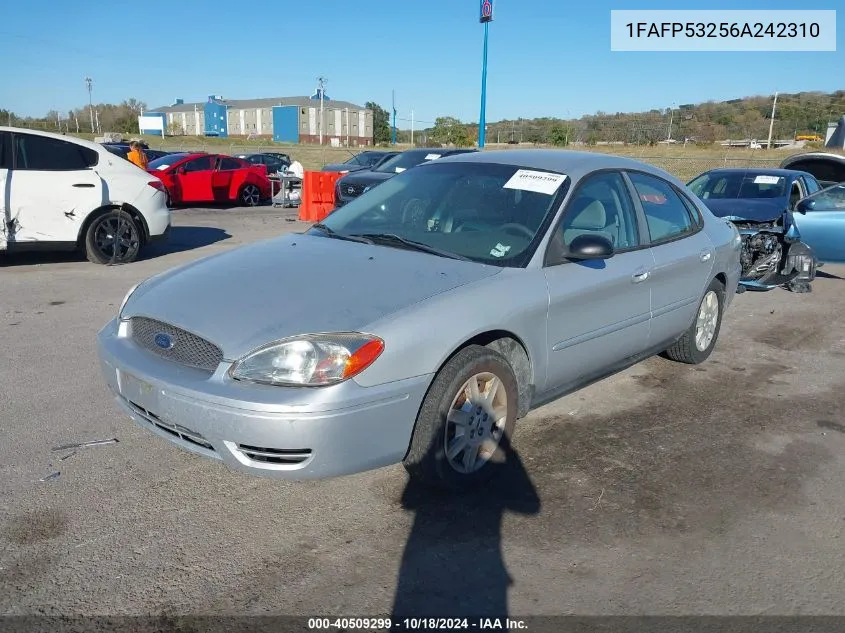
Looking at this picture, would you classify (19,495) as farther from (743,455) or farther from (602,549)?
(743,455)

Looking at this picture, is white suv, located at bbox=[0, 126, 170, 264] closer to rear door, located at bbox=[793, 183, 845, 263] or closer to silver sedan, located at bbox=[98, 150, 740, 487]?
silver sedan, located at bbox=[98, 150, 740, 487]

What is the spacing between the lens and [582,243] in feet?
12.7

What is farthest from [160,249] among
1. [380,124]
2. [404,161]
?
[380,124]

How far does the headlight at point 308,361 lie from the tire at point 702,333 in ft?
10.9

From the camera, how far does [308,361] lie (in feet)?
9.77

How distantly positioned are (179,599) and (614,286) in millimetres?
2848

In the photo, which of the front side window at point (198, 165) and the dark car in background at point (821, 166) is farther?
the front side window at point (198, 165)

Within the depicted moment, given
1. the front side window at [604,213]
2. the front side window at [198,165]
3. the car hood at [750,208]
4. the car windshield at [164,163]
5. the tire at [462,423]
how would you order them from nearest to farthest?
the tire at [462,423], the front side window at [604,213], the car hood at [750,208], the car windshield at [164,163], the front side window at [198,165]

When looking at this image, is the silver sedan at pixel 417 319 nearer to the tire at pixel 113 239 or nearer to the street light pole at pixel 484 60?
the tire at pixel 113 239

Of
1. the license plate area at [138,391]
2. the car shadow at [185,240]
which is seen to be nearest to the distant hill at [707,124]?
the car shadow at [185,240]

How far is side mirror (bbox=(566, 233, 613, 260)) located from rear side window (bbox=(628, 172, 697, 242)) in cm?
100

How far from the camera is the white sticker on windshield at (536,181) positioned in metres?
4.18

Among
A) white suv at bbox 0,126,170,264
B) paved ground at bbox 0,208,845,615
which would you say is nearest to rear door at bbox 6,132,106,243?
white suv at bbox 0,126,170,264

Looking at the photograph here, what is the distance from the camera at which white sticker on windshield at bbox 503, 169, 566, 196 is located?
13.7 feet
